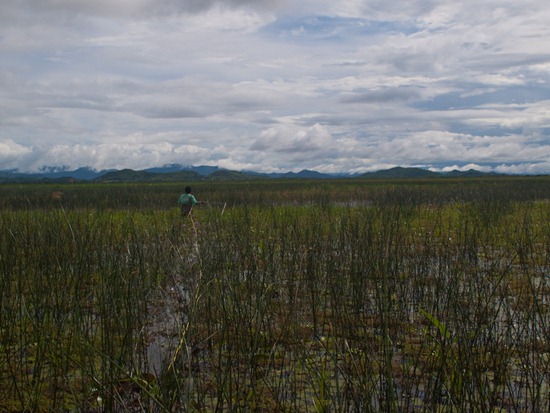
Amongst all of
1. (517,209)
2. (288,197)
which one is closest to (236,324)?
(517,209)

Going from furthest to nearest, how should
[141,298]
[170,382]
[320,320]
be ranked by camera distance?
[320,320] → [141,298] → [170,382]

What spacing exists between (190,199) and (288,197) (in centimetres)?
1629

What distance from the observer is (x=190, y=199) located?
14.6 m

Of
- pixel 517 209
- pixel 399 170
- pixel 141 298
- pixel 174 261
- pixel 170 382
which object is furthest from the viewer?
pixel 399 170

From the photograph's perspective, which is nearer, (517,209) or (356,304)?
(356,304)

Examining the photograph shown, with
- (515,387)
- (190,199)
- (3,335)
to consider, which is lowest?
(515,387)

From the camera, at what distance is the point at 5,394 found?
3.56 metres

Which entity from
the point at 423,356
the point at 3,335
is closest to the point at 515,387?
the point at 423,356

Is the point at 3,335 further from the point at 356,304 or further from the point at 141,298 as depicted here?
the point at 356,304

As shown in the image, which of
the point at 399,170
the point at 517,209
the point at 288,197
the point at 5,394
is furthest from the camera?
the point at 399,170

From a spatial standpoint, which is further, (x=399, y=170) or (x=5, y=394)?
(x=399, y=170)

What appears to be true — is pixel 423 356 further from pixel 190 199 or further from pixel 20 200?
pixel 20 200

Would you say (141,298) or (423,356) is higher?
(141,298)

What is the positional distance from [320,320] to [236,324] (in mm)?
1386
